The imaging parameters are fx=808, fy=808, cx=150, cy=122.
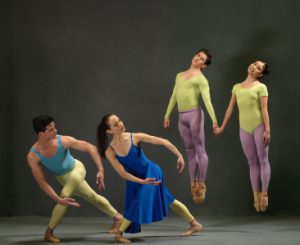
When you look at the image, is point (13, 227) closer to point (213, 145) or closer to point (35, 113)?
point (35, 113)

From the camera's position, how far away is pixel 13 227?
7.80 metres

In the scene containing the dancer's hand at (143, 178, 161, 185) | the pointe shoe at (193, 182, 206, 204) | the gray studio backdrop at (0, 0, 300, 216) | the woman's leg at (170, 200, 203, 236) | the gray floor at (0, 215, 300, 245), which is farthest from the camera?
the gray studio backdrop at (0, 0, 300, 216)

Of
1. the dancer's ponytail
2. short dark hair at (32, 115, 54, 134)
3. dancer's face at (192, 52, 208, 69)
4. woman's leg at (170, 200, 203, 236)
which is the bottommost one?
woman's leg at (170, 200, 203, 236)

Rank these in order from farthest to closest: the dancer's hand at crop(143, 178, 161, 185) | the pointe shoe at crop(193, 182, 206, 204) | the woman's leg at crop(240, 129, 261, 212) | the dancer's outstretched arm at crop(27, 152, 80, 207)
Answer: the pointe shoe at crop(193, 182, 206, 204)
the woman's leg at crop(240, 129, 261, 212)
the dancer's hand at crop(143, 178, 161, 185)
the dancer's outstretched arm at crop(27, 152, 80, 207)

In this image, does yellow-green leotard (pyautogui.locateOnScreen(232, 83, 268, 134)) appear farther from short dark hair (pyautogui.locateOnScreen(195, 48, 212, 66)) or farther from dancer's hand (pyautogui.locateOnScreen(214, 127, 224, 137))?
short dark hair (pyautogui.locateOnScreen(195, 48, 212, 66))

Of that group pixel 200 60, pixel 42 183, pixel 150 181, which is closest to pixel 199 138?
pixel 200 60

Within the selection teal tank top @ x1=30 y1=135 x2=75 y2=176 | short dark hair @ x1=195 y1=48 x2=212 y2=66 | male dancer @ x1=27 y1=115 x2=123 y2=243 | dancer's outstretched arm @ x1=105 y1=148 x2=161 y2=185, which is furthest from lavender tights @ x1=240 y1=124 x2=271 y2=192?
teal tank top @ x1=30 y1=135 x2=75 y2=176

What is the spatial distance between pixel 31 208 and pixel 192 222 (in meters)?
2.21

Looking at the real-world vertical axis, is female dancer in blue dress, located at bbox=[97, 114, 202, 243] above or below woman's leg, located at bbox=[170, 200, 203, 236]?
above

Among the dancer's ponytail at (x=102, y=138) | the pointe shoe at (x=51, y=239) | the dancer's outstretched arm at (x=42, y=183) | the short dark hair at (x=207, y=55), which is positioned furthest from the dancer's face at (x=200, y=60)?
the pointe shoe at (x=51, y=239)

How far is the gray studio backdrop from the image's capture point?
8.20m

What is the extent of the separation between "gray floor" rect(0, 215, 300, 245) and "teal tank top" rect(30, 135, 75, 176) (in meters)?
0.61

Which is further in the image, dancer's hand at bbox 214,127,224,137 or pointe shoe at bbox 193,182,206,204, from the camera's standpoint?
pointe shoe at bbox 193,182,206,204

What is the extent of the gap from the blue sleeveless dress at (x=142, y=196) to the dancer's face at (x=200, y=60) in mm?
1199
